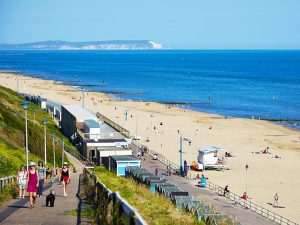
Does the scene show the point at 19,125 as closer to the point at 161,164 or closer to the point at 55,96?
the point at 161,164

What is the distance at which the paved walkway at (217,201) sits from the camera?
2681cm

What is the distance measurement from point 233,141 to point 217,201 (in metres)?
29.2

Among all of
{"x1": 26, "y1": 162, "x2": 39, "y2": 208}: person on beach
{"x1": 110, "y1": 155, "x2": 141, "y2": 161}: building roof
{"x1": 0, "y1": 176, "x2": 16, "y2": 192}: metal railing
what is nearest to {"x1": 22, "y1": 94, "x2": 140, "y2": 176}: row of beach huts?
{"x1": 110, "y1": 155, "x2": 141, "y2": 161}: building roof

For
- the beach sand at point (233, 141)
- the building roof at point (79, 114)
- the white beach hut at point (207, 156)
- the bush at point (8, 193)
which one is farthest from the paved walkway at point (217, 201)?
the bush at point (8, 193)

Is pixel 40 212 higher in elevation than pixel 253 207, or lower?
higher

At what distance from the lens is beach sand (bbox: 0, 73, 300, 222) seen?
36.9m

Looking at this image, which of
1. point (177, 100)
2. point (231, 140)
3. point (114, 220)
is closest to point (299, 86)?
point (177, 100)

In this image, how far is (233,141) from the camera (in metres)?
59.7

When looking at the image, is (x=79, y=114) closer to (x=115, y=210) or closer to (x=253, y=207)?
(x=253, y=207)

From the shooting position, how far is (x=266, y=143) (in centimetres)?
5859

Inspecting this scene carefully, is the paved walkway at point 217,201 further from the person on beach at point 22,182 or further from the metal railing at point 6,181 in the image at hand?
the person on beach at point 22,182

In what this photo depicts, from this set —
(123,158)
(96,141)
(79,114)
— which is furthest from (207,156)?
(79,114)

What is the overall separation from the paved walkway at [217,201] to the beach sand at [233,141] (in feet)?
7.52

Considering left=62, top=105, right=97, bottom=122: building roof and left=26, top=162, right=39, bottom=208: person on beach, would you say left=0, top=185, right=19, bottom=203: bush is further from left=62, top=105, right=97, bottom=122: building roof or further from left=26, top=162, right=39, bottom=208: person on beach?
left=62, top=105, right=97, bottom=122: building roof
